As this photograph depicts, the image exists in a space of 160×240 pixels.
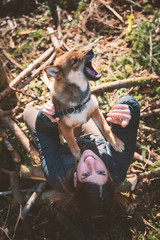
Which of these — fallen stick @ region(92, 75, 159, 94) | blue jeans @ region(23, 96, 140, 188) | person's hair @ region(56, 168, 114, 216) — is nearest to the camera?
person's hair @ region(56, 168, 114, 216)

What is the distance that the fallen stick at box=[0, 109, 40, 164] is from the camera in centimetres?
362

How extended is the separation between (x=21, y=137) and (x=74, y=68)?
1.89m

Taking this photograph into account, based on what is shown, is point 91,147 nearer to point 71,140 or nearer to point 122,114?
point 71,140

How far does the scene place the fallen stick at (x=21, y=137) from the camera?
3.62m

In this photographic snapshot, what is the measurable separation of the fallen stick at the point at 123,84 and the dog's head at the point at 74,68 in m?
1.39

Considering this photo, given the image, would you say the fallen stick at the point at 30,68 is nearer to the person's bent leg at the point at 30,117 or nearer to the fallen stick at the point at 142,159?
the person's bent leg at the point at 30,117

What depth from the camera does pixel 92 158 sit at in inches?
95.4

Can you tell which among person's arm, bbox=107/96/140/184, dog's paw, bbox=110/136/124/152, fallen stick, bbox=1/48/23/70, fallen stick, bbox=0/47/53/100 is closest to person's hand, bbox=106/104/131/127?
person's arm, bbox=107/96/140/184

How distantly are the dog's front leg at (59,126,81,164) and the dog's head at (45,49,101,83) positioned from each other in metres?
0.69

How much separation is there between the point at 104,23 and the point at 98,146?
346cm

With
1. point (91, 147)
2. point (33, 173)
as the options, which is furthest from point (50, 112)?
point (33, 173)

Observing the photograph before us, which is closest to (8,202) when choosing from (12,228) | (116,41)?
(12,228)

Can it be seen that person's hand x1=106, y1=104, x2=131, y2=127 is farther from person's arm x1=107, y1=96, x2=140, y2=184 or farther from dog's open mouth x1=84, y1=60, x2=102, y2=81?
dog's open mouth x1=84, y1=60, x2=102, y2=81

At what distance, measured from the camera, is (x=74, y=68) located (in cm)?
253
